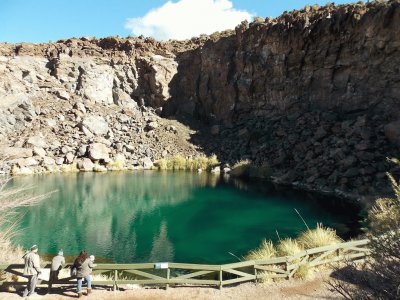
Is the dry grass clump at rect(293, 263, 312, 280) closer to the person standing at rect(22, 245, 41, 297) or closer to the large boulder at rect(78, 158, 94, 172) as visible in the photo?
the person standing at rect(22, 245, 41, 297)

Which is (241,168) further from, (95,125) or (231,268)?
(231,268)

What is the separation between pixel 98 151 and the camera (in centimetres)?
5475

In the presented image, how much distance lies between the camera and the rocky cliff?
4234 cm

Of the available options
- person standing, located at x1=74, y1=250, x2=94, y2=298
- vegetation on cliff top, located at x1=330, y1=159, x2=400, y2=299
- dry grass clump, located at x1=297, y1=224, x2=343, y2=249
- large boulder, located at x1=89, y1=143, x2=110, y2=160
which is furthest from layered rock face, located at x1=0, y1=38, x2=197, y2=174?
vegetation on cliff top, located at x1=330, y1=159, x2=400, y2=299

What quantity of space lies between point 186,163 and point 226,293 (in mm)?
43904

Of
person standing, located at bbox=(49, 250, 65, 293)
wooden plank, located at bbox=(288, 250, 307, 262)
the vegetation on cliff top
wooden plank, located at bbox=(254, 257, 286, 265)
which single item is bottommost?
person standing, located at bbox=(49, 250, 65, 293)

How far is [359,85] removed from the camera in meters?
46.6

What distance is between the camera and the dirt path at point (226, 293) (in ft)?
41.9

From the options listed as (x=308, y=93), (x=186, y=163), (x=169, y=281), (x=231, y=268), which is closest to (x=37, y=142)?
(x=186, y=163)

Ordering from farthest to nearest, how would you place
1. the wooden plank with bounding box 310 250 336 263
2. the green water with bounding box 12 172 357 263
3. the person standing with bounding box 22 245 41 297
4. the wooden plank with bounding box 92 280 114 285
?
the green water with bounding box 12 172 357 263
the wooden plank with bounding box 310 250 336 263
the wooden plank with bounding box 92 280 114 285
the person standing with bounding box 22 245 41 297

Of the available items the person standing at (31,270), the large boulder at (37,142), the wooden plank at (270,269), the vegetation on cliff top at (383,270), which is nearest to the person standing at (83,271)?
the person standing at (31,270)

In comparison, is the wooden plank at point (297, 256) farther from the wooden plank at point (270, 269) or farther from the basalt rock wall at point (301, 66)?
the basalt rock wall at point (301, 66)

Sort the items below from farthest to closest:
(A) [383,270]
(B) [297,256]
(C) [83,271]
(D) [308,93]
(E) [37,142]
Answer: (E) [37,142]
(D) [308,93]
(B) [297,256]
(C) [83,271]
(A) [383,270]

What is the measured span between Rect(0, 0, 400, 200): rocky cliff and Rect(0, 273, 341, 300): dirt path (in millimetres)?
21368
